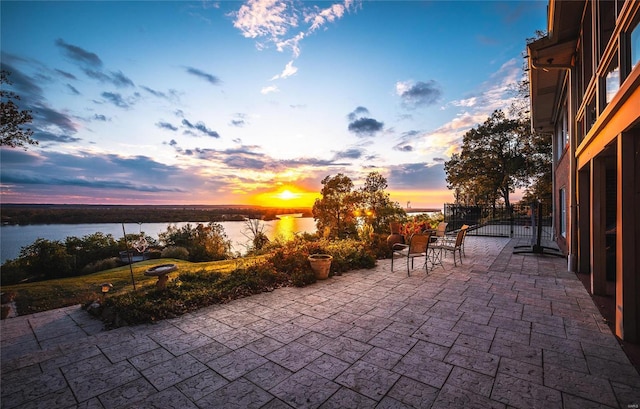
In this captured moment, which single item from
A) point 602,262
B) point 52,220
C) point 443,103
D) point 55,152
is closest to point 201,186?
point 52,220

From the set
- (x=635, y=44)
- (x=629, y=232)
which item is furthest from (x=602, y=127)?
(x=629, y=232)

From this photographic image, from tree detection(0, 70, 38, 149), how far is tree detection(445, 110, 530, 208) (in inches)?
915

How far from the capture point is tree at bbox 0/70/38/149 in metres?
4.98

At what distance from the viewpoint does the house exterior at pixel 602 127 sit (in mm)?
2605

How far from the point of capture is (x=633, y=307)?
265 cm

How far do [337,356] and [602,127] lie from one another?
4311 millimetres

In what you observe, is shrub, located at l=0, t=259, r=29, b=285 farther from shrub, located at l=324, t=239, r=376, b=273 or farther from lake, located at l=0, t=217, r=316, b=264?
shrub, located at l=324, t=239, r=376, b=273

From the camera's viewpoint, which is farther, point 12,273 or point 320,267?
point 12,273

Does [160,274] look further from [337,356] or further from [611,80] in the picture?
[611,80]

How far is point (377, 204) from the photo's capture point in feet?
38.7

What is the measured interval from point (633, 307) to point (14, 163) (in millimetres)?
10087

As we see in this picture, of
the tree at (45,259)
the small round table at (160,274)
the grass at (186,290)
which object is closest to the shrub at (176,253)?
the tree at (45,259)

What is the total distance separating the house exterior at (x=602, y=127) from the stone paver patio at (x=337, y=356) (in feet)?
2.61

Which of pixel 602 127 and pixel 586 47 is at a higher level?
pixel 586 47
